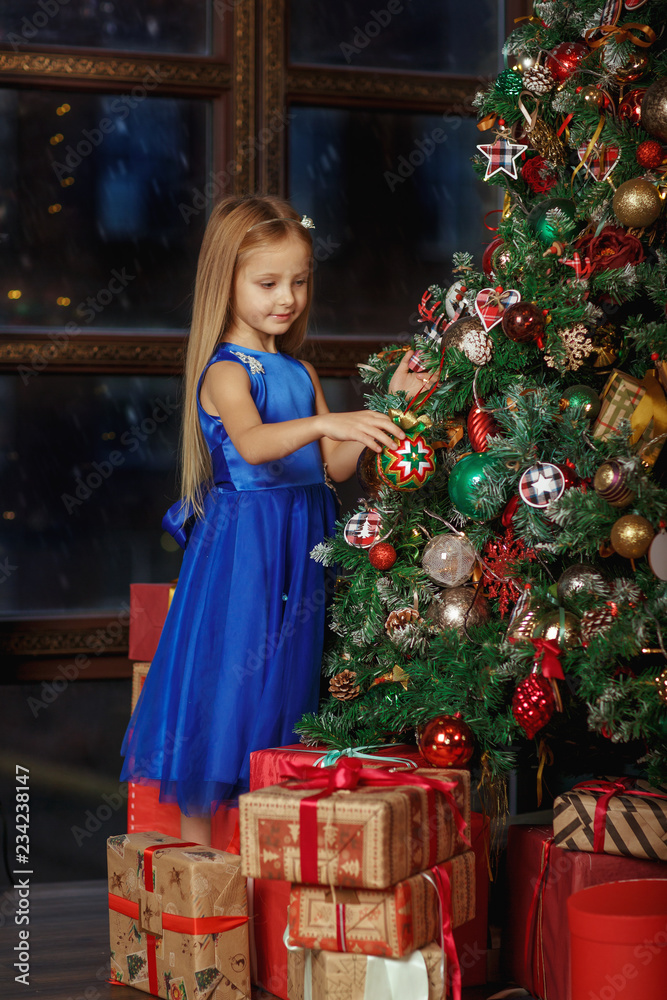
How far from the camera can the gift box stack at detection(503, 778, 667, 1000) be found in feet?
4.97

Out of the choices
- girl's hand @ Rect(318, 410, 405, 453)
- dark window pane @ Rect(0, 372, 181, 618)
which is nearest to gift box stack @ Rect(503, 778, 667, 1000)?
girl's hand @ Rect(318, 410, 405, 453)

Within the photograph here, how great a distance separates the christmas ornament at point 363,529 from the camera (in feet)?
5.91

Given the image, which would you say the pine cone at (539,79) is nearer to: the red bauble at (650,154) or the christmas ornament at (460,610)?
the red bauble at (650,154)

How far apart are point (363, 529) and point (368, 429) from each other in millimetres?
203

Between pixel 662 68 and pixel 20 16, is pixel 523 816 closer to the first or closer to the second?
pixel 662 68

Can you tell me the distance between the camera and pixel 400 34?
9.80 feet

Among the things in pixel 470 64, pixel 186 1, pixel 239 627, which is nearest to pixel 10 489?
pixel 239 627

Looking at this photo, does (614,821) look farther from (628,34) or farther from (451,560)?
(628,34)

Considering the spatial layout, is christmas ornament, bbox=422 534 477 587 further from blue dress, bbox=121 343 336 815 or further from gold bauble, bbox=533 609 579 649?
blue dress, bbox=121 343 336 815

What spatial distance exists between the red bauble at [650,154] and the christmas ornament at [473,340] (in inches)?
13.8

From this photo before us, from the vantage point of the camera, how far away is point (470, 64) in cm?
304

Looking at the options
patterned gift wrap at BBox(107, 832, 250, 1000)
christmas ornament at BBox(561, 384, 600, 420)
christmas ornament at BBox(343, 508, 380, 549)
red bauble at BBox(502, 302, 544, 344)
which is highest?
red bauble at BBox(502, 302, 544, 344)

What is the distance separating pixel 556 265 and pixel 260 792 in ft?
3.05

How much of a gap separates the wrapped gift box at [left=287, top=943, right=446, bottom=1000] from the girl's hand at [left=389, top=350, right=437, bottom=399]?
0.91m
